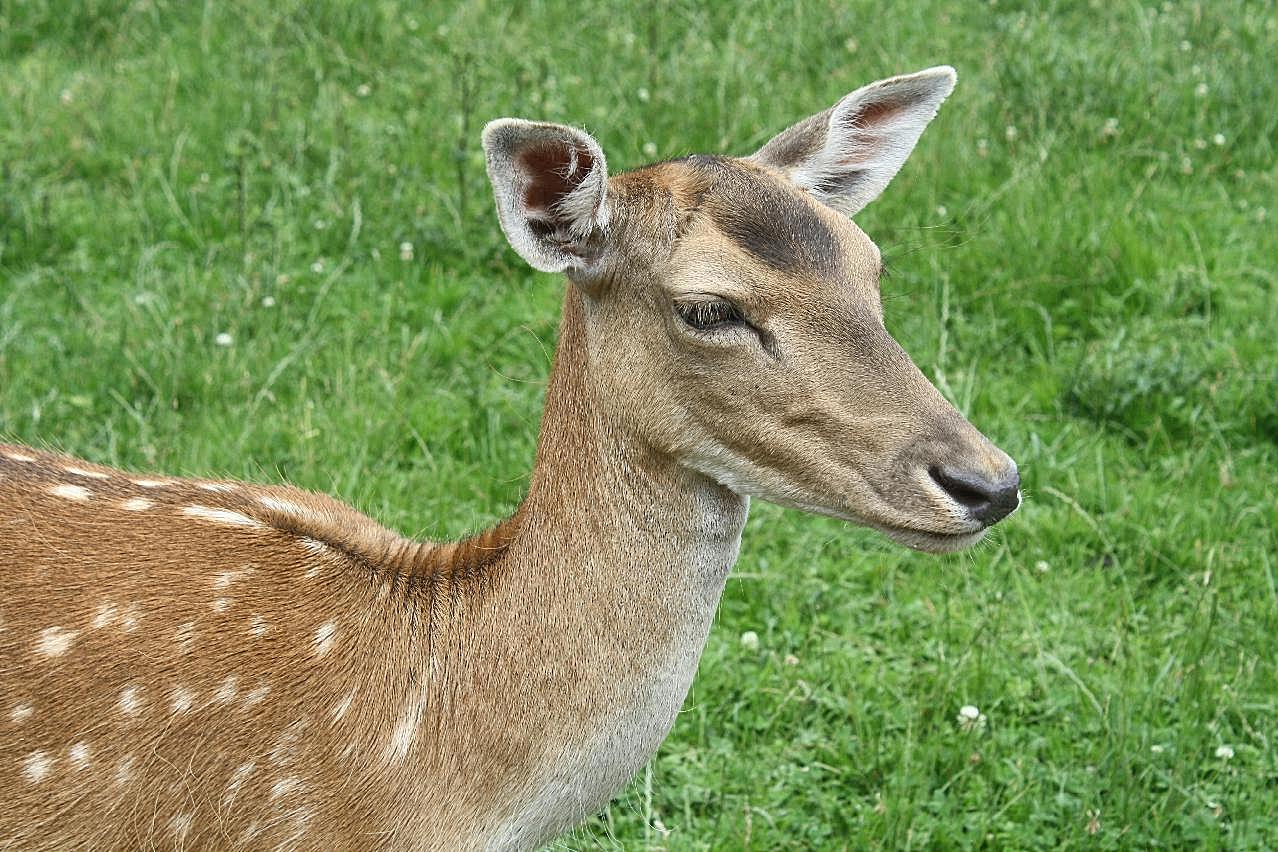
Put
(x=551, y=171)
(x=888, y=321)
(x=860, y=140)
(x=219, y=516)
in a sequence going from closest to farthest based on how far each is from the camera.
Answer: (x=551, y=171)
(x=219, y=516)
(x=860, y=140)
(x=888, y=321)

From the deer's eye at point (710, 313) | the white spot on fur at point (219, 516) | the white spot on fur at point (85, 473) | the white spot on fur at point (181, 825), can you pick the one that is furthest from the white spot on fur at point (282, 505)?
the deer's eye at point (710, 313)

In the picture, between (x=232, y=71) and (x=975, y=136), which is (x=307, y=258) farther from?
(x=975, y=136)

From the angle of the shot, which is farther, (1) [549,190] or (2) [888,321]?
(2) [888,321]

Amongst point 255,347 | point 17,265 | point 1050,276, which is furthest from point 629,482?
point 17,265

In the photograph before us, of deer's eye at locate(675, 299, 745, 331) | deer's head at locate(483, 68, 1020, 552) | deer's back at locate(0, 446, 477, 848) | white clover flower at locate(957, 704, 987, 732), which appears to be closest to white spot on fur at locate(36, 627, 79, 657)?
deer's back at locate(0, 446, 477, 848)

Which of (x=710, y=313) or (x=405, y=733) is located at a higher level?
(x=710, y=313)

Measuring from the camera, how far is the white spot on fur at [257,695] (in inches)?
124

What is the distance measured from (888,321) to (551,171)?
285cm

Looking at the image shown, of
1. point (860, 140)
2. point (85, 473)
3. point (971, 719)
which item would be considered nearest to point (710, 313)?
point (860, 140)

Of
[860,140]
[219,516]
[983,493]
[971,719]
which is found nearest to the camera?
[983,493]

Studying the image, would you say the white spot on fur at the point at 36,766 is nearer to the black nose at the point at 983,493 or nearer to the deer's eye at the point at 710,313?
the deer's eye at the point at 710,313

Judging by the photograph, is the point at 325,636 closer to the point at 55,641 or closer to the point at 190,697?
the point at 190,697

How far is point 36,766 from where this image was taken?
10.2 ft

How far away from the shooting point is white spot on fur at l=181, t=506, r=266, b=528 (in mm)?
3396
